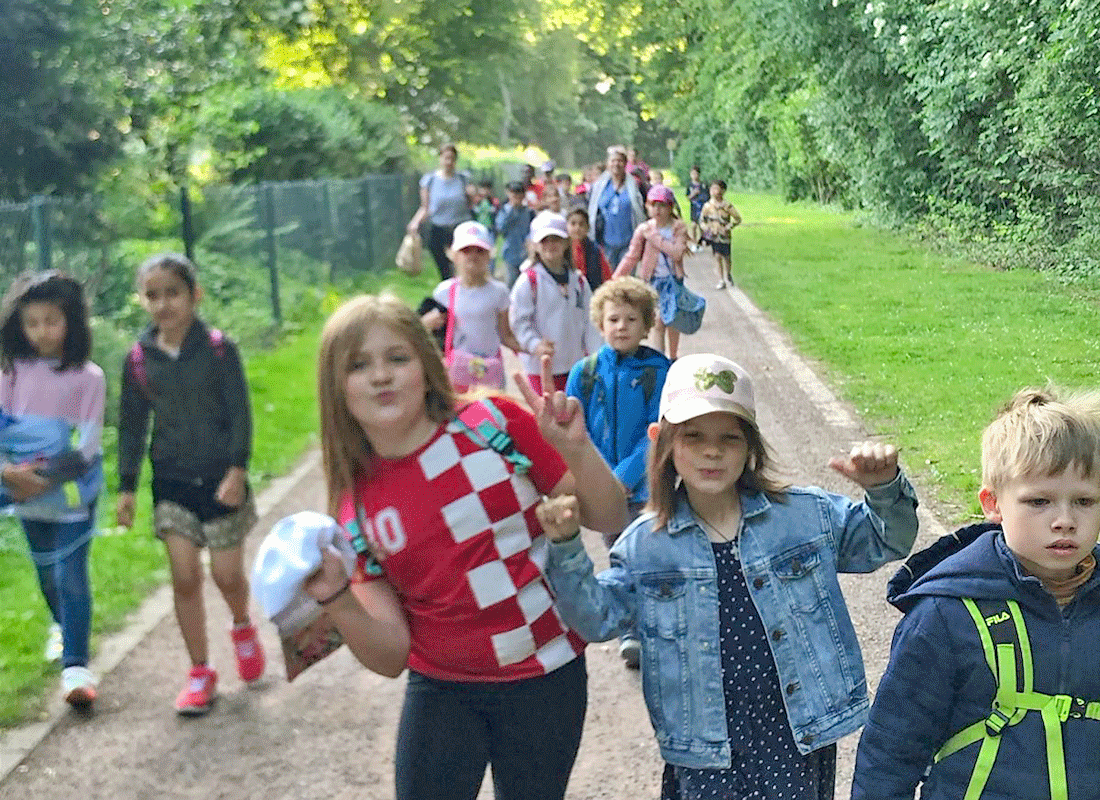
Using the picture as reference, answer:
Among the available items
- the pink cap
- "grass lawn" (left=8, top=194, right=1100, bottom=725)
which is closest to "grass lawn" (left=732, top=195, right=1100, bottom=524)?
"grass lawn" (left=8, top=194, right=1100, bottom=725)

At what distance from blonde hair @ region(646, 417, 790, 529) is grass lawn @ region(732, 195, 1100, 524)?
3.71 meters

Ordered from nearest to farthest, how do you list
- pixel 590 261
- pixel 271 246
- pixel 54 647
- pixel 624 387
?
pixel 624 387
pixel 54 647
pixel 590 261
pixel 271 246

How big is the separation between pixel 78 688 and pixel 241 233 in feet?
32.9

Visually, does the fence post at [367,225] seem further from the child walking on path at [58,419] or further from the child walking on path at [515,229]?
the child walking on path at [58,419]

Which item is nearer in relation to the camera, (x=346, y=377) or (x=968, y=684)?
(x=968, y=684)

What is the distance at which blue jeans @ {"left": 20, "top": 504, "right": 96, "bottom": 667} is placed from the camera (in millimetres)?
5547

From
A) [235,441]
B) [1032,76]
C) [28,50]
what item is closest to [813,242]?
[1032,76]

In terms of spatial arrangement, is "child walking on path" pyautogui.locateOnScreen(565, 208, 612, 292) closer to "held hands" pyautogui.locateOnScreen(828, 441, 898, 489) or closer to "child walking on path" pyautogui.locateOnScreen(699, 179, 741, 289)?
"held hands" pyautogui.locateOnScreen(828, 441, 898, 489)

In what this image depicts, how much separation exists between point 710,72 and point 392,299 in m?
44.4

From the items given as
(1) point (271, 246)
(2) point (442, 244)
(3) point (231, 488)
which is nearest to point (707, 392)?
(3) point (231, 488)

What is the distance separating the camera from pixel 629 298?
564 cm

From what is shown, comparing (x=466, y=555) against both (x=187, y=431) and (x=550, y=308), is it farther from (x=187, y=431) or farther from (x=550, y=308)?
(x=550, y=308)

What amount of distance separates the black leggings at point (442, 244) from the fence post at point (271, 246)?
1.92m

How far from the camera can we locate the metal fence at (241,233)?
369 inches
